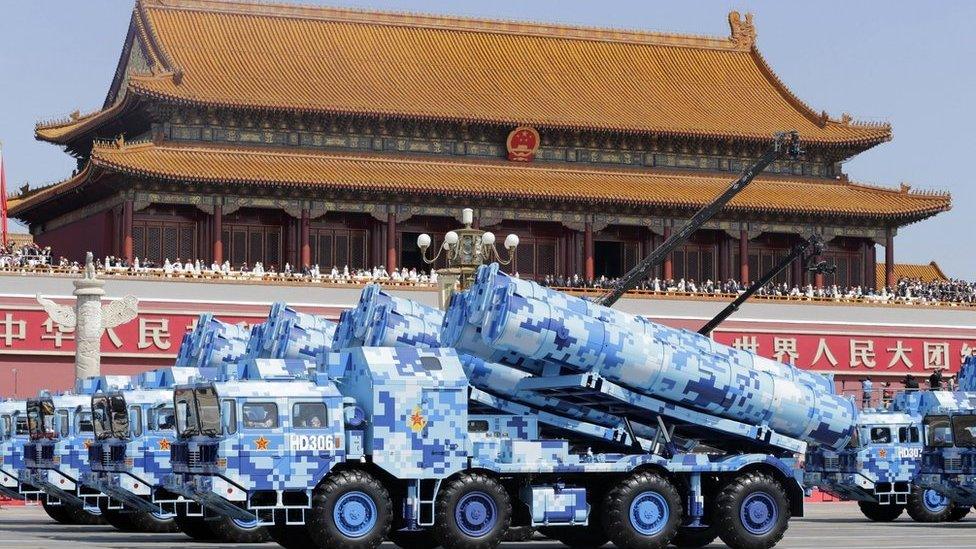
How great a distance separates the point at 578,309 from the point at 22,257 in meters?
37.4

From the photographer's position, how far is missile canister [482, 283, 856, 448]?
1177 inches

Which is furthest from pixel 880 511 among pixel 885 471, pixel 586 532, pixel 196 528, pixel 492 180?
pixel 492 180

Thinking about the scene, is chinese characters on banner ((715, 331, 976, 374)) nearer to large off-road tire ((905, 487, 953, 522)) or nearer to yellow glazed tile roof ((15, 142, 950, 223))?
yellow glazed tile roof ((15, 142, 950, 223))

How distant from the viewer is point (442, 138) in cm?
7388

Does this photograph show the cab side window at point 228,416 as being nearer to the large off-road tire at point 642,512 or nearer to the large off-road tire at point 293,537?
the large off-road tire at point 293,537

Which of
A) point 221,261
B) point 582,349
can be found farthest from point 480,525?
point 221,261

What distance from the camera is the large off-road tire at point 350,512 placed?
1113 inches

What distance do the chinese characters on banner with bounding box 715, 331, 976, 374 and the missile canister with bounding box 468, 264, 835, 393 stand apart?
37.9 metres

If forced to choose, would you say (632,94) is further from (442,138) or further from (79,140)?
(79,140)

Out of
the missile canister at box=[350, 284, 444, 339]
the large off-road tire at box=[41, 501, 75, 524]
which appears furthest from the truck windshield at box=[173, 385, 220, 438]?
the large off-road tire at box=[41, 501, 75, 524]

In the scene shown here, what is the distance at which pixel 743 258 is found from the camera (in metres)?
76.1

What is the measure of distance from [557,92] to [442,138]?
6.14 m

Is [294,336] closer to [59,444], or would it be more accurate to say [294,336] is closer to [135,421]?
[59,444]

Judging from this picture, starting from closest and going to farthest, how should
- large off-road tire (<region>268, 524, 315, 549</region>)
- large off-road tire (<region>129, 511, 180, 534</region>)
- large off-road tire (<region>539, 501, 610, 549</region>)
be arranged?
large off-road tire (<region>268, 524, 315, 549</region>), large off-road tire (<region>539, 501, 610, 549</region>), large off-road tire (<region>129, 511, 180, 534</region>)
